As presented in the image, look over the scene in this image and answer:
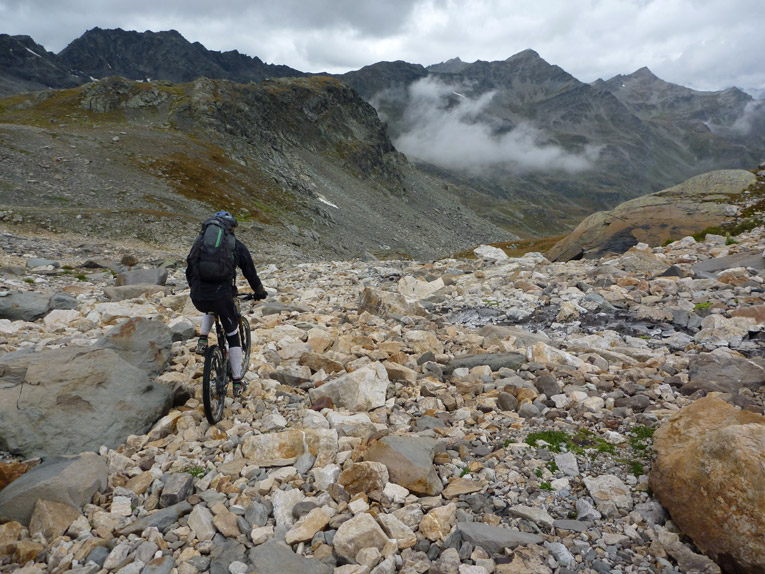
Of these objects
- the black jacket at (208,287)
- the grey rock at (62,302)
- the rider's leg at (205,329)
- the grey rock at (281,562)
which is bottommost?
the grey rock at (281,562)

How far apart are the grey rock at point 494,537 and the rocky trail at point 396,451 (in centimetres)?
2

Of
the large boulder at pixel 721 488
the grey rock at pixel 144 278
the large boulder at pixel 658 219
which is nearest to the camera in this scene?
the large boulder at pixel 721 488

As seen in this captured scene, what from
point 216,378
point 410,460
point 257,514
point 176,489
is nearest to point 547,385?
point 410,460

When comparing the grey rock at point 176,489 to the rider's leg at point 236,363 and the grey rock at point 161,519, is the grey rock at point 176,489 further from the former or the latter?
the rider's leg at point 236,363

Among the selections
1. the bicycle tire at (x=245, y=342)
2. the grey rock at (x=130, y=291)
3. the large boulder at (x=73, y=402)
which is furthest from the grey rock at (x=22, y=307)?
the bicycle tire at (x=245, y=342)

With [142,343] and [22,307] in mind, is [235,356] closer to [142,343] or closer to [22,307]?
[142,343]

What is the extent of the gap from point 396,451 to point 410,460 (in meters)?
0.20

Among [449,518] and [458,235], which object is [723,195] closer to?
[449,518]

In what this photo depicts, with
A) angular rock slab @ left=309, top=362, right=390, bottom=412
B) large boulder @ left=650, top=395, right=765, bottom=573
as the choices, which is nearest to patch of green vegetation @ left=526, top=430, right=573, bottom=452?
large boulder @ left=650, top=395, right=765, bottom=573

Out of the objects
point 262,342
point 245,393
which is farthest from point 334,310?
point 245,393

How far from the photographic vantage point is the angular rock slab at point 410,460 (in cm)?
461

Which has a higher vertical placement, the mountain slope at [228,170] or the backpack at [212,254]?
the mountain slope at [228,170]

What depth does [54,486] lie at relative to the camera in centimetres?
452

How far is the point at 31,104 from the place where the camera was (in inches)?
3659
